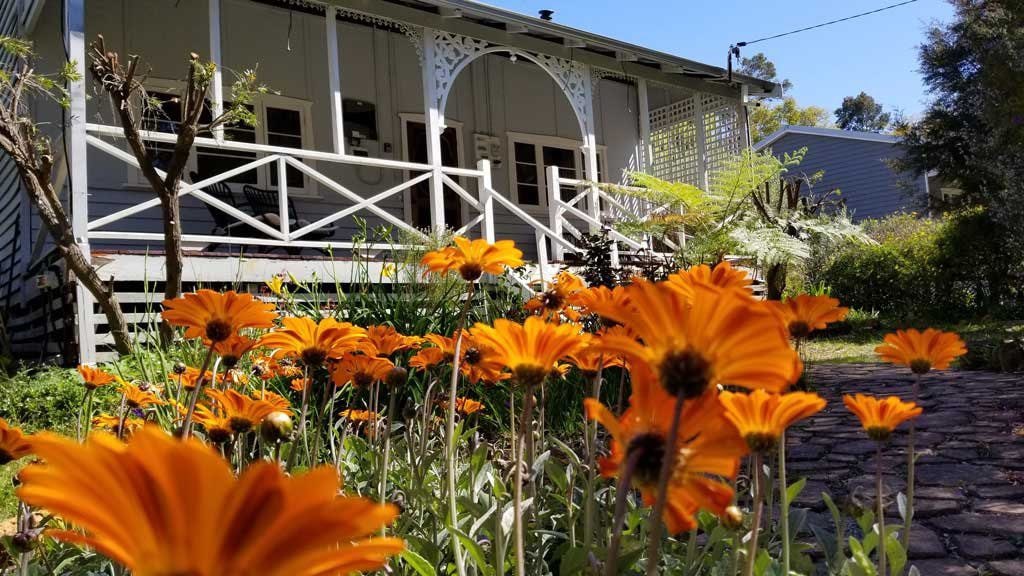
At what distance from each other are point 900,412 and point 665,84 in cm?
940

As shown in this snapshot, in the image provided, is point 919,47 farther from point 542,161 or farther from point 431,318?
point 431,318

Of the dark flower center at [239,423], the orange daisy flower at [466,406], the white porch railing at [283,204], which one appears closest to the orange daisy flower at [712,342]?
the dark flower center at [239,423]

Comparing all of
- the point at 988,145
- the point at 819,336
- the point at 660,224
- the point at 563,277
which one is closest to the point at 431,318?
the point at 563,277

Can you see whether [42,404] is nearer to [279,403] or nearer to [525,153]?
[279,403]

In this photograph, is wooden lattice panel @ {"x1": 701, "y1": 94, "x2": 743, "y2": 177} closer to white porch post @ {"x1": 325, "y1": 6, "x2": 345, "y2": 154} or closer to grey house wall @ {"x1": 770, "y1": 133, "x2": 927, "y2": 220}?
white porch post @ {"x1": 325, "y1": 6, "x2": 345, "y2": 154}

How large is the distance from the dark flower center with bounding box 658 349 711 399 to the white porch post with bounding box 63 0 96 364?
519 cm

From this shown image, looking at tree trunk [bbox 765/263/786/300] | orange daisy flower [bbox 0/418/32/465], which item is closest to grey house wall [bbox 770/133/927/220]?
tree trunk [bbox 765/263/786/300]

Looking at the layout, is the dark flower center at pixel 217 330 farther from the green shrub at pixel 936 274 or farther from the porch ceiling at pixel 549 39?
the green shrub at pixel 936 274

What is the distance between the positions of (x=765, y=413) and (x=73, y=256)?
15.3 ft

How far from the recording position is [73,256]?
4.34 metres

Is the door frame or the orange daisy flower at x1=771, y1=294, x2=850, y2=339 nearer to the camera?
the orange daisy flower at x1=771, y1=294, x2=850, y2=339

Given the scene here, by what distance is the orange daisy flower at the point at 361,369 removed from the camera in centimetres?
139

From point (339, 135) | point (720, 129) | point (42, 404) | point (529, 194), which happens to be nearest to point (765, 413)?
point (42, 404)

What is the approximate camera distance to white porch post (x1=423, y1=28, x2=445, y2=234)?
6.97 metres
